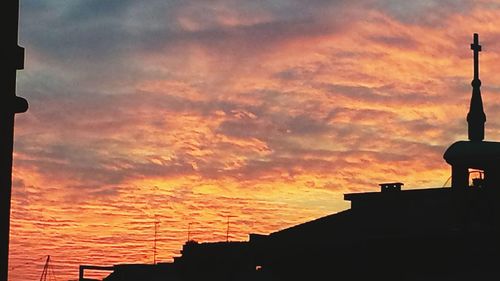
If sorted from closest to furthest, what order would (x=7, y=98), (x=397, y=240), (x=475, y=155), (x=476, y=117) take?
(x=7, y=98) < (x=397, y=240) < (x=475, y=155) < (x=476, y=117)

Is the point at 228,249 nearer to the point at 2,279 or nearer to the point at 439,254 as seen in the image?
the point at 439,254

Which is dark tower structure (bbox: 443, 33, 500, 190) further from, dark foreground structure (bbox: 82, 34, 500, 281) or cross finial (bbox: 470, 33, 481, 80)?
cross finial (bbox: 470, 33, 481, 80)

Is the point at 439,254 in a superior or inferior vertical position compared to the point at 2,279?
superior

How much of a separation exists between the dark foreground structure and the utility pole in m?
22.6

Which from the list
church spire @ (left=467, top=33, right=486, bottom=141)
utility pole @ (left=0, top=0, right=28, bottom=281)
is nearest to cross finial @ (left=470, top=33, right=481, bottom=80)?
church spire @ (left=467, top=33, right=486, bottom=141)

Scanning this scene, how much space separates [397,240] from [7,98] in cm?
2345

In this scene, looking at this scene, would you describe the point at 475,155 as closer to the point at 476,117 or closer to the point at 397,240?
the point at 476,117

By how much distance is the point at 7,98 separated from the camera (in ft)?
29.6

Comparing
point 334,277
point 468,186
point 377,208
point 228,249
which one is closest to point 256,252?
point 228,249

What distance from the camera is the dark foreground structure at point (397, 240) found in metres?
29.8

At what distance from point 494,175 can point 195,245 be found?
12796 millimetres

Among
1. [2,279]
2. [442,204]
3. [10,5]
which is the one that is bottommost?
[2,279]

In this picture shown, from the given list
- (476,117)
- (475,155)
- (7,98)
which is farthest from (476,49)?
(7,98)

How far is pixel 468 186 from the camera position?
3269 cm
